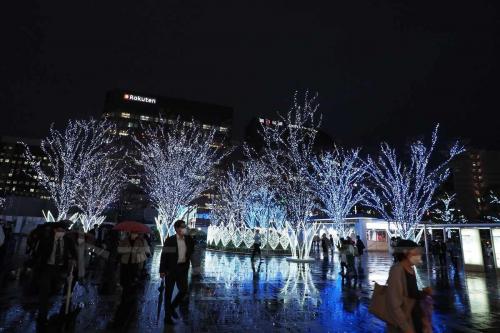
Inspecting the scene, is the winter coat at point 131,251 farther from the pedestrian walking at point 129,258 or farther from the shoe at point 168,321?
the shoe at point 168,321

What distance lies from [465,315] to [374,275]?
22.3 ft

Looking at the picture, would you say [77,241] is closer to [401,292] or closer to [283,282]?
[401,292]

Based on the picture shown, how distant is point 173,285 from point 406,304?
13.2 feet

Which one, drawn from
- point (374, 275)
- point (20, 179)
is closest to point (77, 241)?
point (374, 275)

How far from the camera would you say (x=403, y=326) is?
279cm

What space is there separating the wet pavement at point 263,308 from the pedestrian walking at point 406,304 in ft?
9.44

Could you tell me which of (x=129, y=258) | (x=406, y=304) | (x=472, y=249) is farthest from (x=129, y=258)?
(x=472, y=249)

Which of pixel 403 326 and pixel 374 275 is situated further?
pixel 374 275

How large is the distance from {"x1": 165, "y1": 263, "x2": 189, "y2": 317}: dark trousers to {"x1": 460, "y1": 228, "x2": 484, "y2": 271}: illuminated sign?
49.9 feet

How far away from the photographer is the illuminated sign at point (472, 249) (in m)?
15.4

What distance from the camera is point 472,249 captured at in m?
15.7

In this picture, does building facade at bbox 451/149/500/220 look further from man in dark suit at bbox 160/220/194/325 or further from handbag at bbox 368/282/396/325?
handbag at bbox 368/282/396/325

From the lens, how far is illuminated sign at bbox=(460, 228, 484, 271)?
50.4ft

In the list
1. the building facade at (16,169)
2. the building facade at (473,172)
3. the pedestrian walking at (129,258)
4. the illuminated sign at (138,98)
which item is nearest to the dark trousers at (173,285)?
the pedestrian walking at (129,258)
